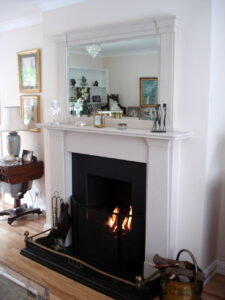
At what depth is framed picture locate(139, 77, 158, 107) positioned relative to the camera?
2711 millimetres

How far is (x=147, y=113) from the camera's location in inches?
Answer: 110

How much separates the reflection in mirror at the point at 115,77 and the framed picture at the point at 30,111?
0.95 metres

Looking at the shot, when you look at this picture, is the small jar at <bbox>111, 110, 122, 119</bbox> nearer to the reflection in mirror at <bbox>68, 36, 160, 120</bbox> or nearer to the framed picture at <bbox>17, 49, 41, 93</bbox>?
the reflection in mirror at <bbox>68, 36, 160, 120</bbox>

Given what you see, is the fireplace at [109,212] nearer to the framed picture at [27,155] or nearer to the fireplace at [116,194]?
the fireplace at [116,194]

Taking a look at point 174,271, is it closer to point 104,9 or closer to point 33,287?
point 33,287

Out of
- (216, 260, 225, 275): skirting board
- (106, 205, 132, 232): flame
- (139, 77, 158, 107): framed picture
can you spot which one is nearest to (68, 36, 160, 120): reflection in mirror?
(139, 77, 158, 107): framed picture

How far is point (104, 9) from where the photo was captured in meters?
2.95

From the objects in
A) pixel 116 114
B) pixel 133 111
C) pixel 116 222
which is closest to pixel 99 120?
pixel 116 114

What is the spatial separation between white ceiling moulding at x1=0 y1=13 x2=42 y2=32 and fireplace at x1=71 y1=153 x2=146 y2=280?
1711 mm

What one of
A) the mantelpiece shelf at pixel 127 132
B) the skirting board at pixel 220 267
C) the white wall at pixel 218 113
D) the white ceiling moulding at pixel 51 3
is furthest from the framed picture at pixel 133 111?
the skirting board at pixel 220 267

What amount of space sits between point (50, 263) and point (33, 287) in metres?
0.95

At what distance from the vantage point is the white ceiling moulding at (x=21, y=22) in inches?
156

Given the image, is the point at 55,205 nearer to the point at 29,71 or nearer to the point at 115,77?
the point at 115,77

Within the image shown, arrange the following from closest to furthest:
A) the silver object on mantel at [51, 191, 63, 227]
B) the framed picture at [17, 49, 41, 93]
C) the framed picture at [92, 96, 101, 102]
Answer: the framed picture at [92, 96, 101, 102]
the silver object on mantel at [51, 191, 63, 227]
the framed picture at [17, 49, 41, 93]
